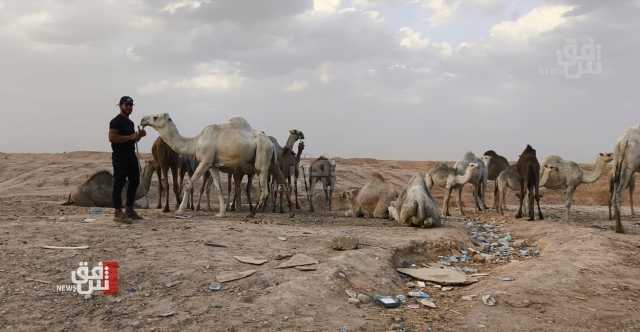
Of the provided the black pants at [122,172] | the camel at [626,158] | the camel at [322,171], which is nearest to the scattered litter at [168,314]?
the black pants at [122,172]

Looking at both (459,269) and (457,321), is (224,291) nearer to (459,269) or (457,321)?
(457,321)

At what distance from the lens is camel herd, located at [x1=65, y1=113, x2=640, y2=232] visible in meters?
10.8

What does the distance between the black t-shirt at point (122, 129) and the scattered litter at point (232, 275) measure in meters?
3.74

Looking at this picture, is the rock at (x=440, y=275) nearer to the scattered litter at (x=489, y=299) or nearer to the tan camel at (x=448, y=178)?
the scattered litter at (x=489, y=299)

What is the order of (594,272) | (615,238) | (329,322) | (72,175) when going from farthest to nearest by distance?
(72,175) < (615,238) < (594,272) < (329,322)

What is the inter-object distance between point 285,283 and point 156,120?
23.0 ft

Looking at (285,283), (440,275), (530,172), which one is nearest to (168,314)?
(285,283)

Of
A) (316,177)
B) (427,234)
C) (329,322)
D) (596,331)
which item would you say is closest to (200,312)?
(329,322)

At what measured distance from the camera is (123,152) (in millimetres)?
8516

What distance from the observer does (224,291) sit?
5594 mm

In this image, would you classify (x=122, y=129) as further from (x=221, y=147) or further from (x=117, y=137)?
(x=221, y=147)

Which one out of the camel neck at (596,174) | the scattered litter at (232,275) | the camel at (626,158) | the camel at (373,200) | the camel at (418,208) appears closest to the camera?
the scattered litter at (232,275)

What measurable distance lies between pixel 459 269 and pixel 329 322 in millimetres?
3402
